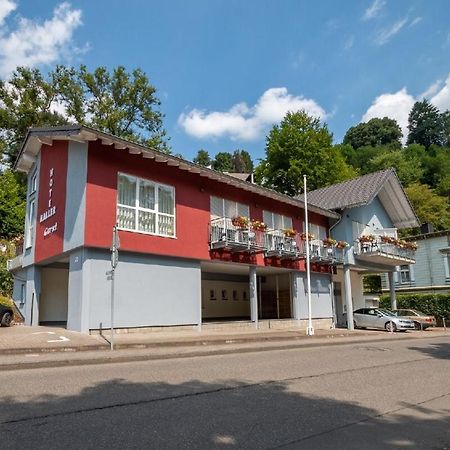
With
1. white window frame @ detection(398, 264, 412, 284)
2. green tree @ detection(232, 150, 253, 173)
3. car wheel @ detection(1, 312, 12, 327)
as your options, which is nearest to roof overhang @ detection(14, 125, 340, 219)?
car wheel @ detection(1, 312, 12, 327)

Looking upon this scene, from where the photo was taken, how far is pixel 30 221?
2239 centimetres

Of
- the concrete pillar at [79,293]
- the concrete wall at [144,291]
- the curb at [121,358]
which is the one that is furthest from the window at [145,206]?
the curb at [121,358]

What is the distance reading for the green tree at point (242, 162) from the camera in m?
89.3

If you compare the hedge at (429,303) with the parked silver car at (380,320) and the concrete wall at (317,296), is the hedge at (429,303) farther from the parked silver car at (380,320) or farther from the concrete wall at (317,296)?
the concrete wall at (317,296)

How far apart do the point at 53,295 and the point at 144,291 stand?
6.31 metres

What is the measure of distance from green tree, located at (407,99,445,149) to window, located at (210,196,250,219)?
82616 millimetres

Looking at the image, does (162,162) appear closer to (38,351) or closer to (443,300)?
(38,351)

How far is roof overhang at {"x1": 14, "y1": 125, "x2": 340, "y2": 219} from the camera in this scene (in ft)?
54.7

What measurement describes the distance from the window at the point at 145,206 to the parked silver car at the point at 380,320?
14845 millimetres

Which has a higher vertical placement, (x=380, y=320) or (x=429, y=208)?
(x=429, y=208)

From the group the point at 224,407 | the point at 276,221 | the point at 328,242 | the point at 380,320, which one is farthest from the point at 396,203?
the point at 224,407

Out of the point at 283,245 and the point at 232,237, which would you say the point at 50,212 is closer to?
the point at 232,237

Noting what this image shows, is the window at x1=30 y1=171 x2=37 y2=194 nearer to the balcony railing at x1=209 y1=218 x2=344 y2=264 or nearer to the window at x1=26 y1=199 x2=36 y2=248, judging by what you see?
the window at x1=26 y1=199 x2=36 y2=248

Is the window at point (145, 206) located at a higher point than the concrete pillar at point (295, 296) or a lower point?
higher
